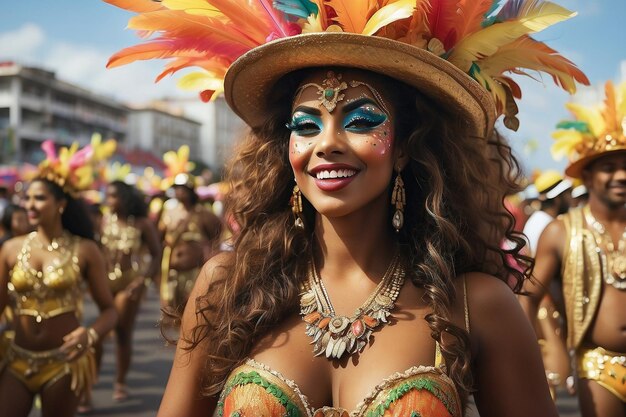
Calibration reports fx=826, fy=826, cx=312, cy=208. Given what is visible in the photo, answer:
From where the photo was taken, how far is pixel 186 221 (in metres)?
10.8

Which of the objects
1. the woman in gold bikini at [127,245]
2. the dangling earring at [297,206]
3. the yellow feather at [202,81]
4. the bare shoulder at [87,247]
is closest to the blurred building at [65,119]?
the woman in gold bikini at [127,245]

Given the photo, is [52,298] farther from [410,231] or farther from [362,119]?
[362,119]

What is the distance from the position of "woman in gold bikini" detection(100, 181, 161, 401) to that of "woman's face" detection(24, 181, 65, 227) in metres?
2.96

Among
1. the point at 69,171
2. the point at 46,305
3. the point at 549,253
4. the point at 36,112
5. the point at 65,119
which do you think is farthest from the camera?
the point at 65,119

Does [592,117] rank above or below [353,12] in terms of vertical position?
below

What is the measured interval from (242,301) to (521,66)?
1.17 metres

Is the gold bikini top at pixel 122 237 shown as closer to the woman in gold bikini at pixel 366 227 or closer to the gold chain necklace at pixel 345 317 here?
the woman in gold bikini at pixel 366 227

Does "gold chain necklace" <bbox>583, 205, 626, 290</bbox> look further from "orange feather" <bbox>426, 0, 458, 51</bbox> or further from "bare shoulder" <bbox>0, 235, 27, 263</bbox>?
"bare shoulder" <bbox>0, 235, 27, 263</bbox>

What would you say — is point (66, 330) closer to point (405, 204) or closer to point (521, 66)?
point (405, 204)

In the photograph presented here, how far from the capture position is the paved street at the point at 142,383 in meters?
7.80

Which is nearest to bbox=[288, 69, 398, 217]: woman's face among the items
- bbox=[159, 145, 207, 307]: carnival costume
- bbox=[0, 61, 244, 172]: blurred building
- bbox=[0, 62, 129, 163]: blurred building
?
bbox=[159, 145, 207, 307]: carnival costume

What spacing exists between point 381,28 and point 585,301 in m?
3.02

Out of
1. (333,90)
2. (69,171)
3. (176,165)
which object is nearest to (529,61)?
(333,90)

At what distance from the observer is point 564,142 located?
546cm
